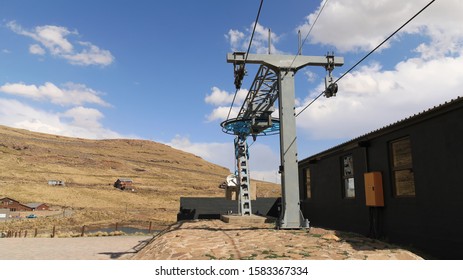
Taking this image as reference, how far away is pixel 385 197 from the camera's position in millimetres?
11391

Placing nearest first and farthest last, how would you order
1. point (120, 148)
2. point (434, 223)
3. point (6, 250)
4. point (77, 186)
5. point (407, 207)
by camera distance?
point (434, 223), point (407, 207), point (6, 250), point (77, 186), point (120, 148)

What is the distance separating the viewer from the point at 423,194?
952cm

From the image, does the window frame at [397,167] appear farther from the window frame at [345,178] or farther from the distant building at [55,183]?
the distant building at [55,183]

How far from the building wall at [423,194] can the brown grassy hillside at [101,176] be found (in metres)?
43.2

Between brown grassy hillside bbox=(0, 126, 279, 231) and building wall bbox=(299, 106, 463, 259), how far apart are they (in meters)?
43.2

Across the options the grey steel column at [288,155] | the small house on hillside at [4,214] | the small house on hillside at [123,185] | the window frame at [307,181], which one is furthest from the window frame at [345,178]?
the small house on hillside at [123,185]

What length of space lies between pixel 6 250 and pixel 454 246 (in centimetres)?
2223

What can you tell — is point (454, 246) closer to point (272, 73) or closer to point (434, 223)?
point (434, 223)

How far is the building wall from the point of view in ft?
27.3

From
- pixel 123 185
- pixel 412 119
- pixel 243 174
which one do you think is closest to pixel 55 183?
pixel 123 185

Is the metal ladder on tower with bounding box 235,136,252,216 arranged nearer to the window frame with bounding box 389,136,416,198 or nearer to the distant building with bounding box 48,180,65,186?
the window frame with bounding box 389,136,416,198

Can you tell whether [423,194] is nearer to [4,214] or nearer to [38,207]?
[4,214]

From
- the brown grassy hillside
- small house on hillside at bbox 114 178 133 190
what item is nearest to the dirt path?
the brown grassy hillside
